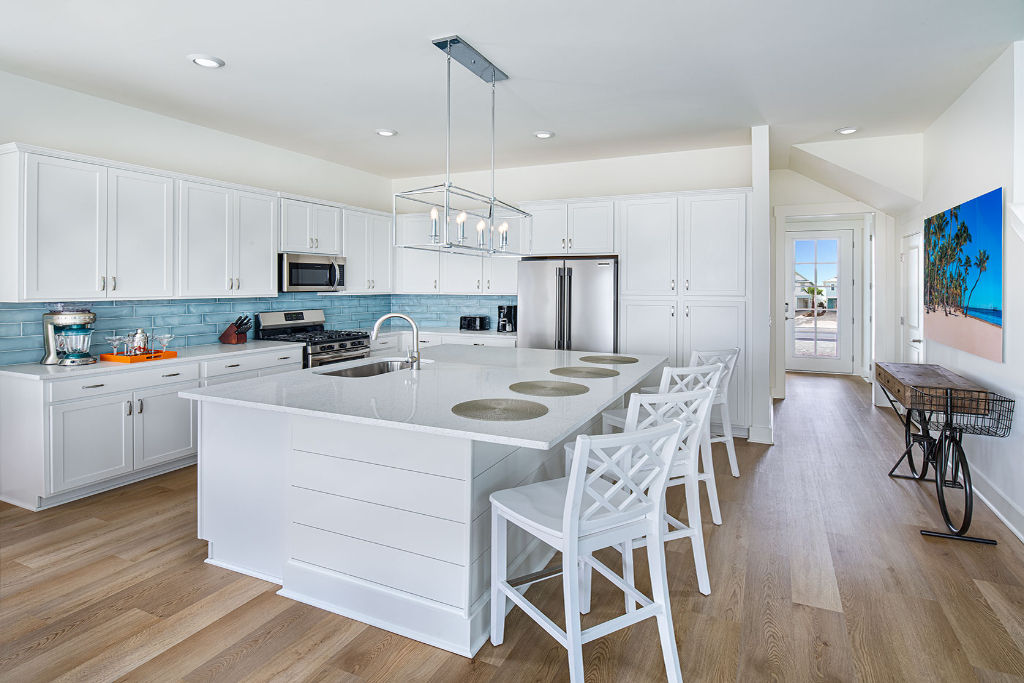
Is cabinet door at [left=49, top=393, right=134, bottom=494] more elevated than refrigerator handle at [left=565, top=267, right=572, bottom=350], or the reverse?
refrigerator handle at [left=565, top=267, right=572, bottom=350]

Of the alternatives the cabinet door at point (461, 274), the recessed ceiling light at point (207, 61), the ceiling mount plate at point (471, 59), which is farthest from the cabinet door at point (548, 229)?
the recessed ceiling light at point (207, 61)

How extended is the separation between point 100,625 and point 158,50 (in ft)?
9.17

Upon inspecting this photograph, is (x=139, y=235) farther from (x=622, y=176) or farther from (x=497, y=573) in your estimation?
(x=622, y=176)

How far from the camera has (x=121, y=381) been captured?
361 cm

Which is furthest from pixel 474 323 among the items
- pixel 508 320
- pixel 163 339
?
pixel 163 339

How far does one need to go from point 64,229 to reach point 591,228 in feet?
12.6

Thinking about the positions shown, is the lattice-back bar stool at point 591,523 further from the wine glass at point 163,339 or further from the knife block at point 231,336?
the knife block at point 231,336

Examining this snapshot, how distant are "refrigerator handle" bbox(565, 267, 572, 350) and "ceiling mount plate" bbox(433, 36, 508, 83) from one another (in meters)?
2.09

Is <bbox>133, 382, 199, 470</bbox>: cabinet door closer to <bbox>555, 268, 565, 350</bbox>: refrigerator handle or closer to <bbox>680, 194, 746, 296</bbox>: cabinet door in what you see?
<bbox>555, 268, 565, 350</bbox>: refrigerator handle

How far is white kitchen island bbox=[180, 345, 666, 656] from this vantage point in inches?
80.7

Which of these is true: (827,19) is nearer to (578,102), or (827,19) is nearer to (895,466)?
(578,102)

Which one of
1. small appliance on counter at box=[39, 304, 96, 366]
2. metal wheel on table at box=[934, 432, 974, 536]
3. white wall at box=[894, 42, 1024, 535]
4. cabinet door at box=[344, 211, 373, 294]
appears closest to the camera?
metal wheel on table at box=[934, 432, 974, 536]

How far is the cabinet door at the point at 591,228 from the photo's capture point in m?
5.25

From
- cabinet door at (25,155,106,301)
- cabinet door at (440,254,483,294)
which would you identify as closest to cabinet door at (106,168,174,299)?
cabinet door at (25,155,106,301)
